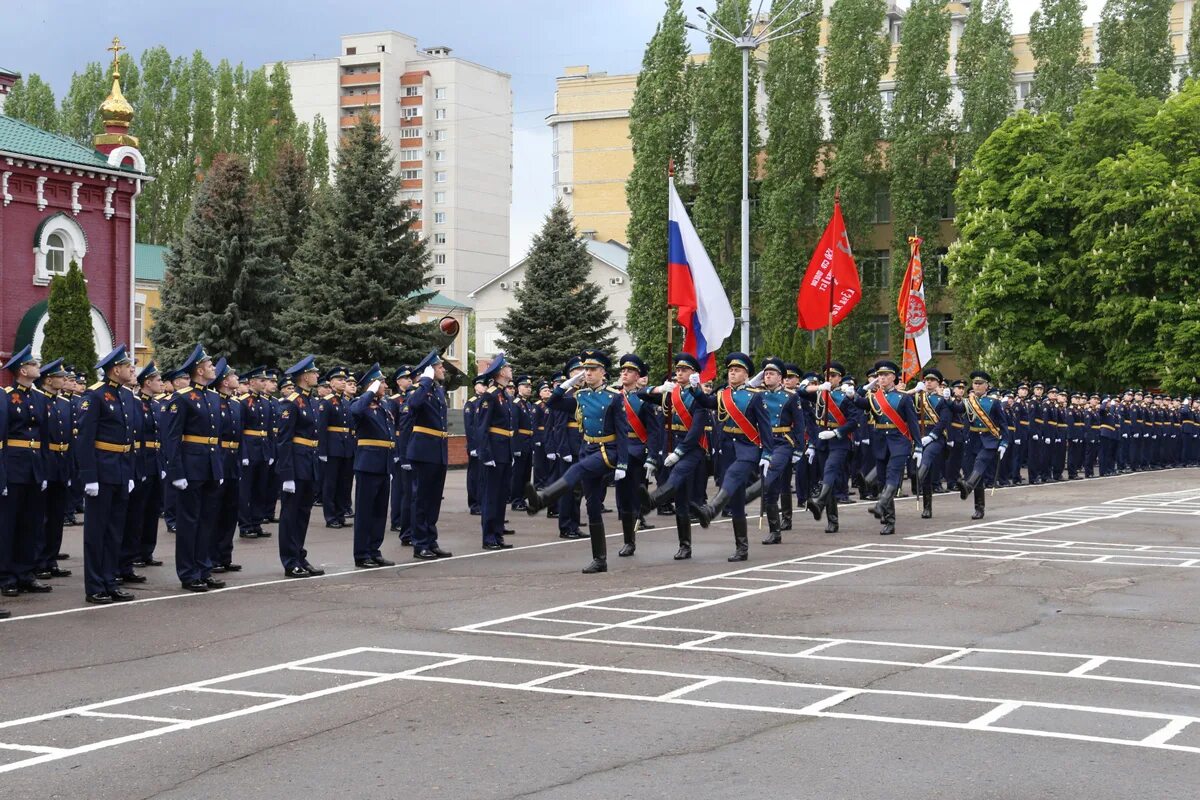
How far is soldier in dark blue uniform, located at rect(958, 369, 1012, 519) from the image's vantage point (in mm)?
21672

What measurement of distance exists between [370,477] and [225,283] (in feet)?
103

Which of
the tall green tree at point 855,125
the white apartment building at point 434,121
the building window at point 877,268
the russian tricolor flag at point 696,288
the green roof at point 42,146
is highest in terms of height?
the white apartment building at point 434,121

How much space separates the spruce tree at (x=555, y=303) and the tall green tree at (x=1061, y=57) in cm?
2303

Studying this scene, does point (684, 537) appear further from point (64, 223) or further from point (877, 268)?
point (877, 268)

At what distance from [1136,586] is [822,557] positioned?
3.42m

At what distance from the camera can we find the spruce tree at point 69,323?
39.0 m

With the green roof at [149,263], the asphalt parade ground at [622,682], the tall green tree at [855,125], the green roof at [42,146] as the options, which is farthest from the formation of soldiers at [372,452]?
the green roof at [149,263]

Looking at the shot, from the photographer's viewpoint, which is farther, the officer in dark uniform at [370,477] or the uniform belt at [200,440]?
the officer in dark uniform at [370,477]

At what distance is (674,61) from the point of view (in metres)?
60.2

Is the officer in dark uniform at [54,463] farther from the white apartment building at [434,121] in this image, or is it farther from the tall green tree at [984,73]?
the white apartment building at [434,121]

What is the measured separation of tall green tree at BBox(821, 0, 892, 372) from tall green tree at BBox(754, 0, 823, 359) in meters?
0.84

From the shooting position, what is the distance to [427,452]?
52.3 ft

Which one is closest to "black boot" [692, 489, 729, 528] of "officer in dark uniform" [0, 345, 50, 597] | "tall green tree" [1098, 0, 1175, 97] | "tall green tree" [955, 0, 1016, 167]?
"officer in dark uniform" [0, 345, 50, 597]

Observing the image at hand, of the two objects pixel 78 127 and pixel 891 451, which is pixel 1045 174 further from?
pixel 78 127
